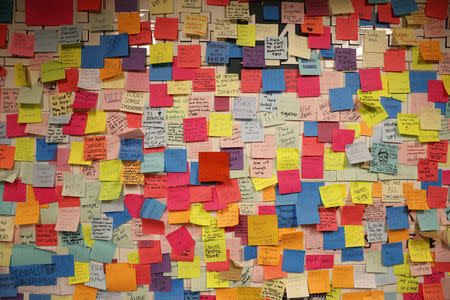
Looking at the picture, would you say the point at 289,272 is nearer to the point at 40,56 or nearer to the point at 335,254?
the point at 335,254

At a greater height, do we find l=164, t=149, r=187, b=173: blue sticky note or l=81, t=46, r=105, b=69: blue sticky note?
l=81, t=46, r=105, b=69: blue sticky note

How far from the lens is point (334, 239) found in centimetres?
154

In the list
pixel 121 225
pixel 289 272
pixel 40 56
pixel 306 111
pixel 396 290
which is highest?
pixel 40 56

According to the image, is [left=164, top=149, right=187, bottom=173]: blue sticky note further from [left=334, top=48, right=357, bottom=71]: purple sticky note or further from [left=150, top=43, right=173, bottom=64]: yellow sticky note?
[left=334, top=48, right=357, bottom=71]: purple sticky note

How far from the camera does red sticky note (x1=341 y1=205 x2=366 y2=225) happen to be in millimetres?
1532

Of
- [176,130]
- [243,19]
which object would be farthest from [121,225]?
[243,19]

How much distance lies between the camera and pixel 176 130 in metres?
1.50

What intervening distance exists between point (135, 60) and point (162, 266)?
1039mm

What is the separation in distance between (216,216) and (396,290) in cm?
102

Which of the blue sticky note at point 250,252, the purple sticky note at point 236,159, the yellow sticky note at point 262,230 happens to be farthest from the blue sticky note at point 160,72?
the blue sticky note at point 250,252

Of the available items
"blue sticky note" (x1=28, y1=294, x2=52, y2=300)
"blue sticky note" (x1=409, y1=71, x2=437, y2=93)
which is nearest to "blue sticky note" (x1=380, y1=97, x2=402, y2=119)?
"blue sticky note" (x1=409, y1=71, x2=437, y2=93)

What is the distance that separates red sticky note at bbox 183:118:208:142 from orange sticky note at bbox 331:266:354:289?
0.97 meters

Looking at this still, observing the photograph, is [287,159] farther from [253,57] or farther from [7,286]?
[7,286]

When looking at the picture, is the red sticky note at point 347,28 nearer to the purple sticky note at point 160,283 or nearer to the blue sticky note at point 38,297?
the purple sticky note at point 160,283
